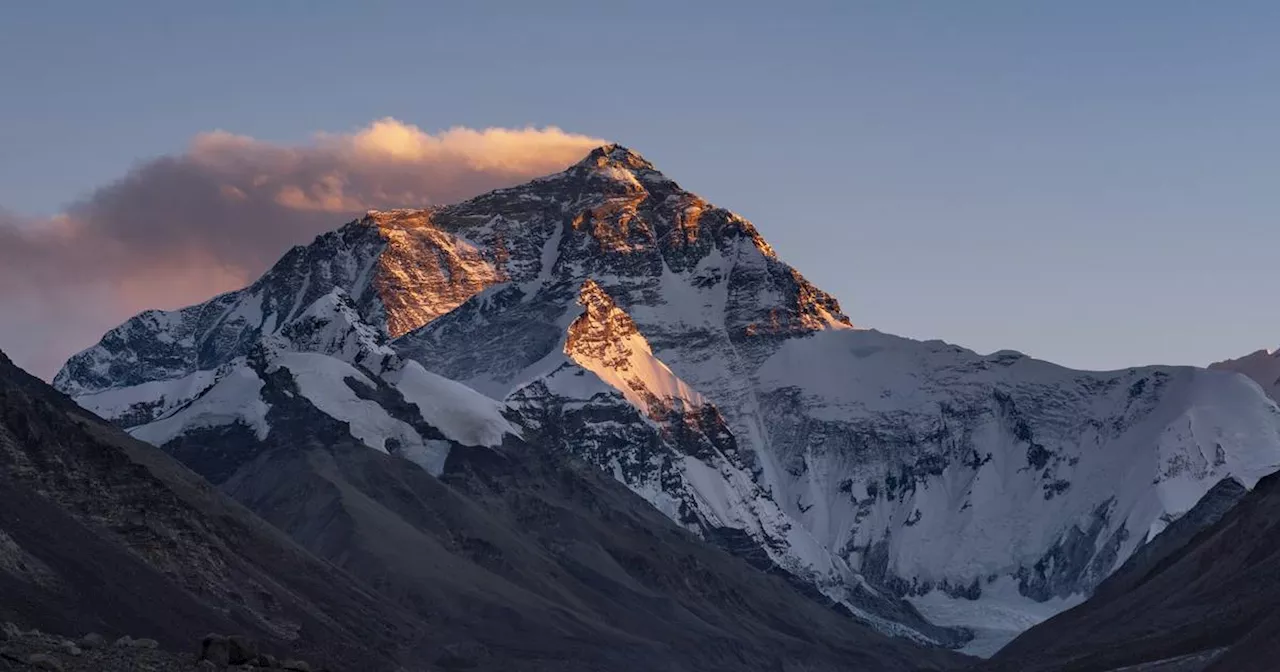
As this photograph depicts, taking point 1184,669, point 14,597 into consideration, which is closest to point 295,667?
point 14,597

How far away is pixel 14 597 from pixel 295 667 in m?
63.4

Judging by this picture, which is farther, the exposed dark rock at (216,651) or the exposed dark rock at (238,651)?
the exposed dark rock at (238,651)

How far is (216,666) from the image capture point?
4505 inches

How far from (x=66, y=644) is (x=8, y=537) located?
84.0m

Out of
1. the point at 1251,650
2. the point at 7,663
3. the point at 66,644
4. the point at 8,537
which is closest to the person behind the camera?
the point at 7,663

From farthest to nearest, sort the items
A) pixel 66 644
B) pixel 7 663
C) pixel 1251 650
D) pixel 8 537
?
1. pixel 8 537
2. pixel 1251 650
3. pixel 66 644
4. pixel 7 663

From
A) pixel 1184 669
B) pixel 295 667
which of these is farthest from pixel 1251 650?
pixel 295 667

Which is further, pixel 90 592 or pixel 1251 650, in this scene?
pixel 90 592

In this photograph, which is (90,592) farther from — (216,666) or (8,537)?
(216,666)

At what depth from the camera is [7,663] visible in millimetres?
103750

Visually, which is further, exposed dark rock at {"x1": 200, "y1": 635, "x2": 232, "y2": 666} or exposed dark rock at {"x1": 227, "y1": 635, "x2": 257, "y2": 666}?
exposed dark rock at {"x1": 227, "y1": 635, "x2": 257, "y2": 666}

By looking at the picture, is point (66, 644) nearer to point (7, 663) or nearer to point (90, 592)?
point (7, 663)

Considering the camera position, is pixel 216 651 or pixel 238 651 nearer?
pixel 216 651

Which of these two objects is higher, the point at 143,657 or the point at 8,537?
the point at 8,537
